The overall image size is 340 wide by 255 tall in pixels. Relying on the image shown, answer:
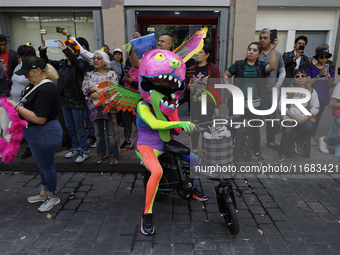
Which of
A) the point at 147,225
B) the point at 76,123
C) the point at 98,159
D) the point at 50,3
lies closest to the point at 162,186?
the point at 147,225

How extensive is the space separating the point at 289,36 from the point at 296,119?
223 inches

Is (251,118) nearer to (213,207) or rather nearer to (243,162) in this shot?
(243,162)

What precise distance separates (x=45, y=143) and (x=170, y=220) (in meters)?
1.85

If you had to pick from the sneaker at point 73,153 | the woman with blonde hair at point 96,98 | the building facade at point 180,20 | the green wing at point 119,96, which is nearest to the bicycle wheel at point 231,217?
the green wing at point 119,96

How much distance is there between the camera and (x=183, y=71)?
2.97 metres

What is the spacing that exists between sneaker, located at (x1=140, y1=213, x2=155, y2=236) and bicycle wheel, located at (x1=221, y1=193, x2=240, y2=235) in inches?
34.6

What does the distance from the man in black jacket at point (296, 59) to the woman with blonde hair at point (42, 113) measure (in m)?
4.61

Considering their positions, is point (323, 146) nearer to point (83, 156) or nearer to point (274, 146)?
point (274, 146)

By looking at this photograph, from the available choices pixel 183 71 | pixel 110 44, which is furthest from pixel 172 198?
pixel 110 44

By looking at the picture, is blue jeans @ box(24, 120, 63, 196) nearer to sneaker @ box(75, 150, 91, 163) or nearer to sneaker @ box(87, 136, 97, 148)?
sneaker @ box(75, 150, 91, 163)

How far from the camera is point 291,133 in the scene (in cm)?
499

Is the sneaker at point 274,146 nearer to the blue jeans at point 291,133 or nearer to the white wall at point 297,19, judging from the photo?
the blue jeans at point 291,133

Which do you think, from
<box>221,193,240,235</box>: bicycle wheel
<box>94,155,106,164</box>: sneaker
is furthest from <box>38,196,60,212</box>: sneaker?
<box>221,193,240,235</box>: bicycle wheel

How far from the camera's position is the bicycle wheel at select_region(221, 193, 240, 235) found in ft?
9.52
